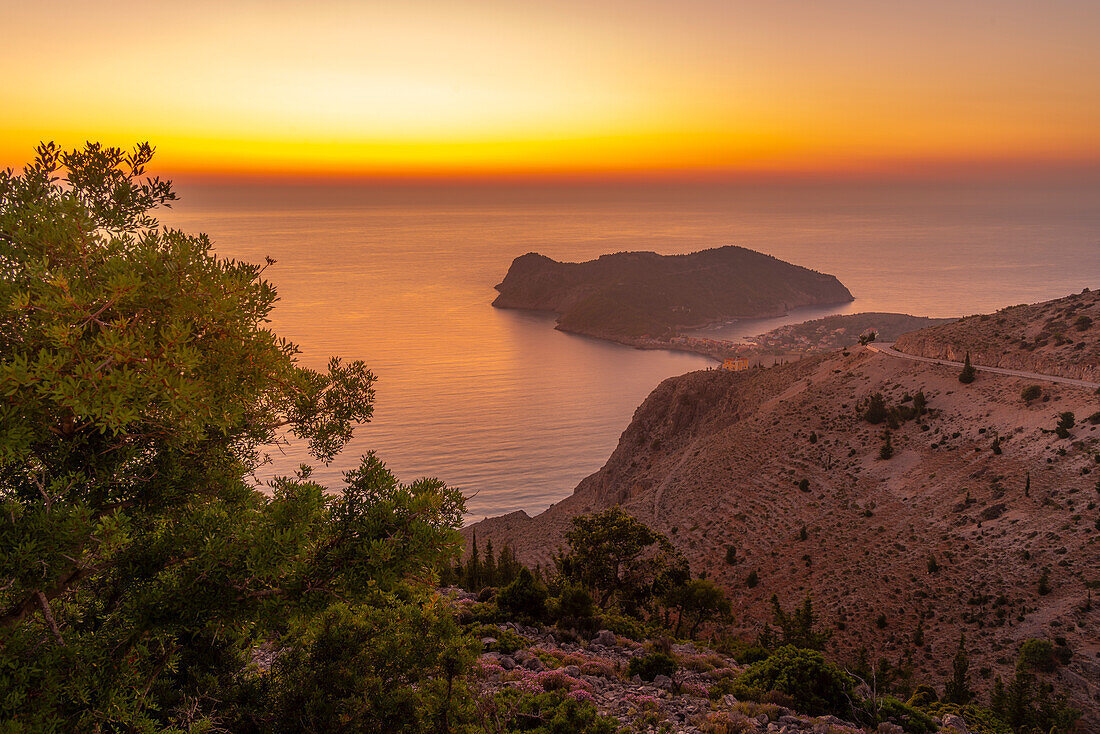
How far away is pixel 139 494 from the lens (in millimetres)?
6926

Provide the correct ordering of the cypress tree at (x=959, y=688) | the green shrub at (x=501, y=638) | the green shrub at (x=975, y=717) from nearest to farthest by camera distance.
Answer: the green shrub at (x=501, y=638) → the green shrub at (x=975, y=717) → the cypress tree at (x=959, y=688)

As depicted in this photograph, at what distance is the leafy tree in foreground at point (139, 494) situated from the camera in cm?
543

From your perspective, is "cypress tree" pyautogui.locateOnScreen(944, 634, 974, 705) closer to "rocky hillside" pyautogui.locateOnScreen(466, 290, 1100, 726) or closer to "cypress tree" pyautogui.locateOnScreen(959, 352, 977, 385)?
"rocky hillside" pyautogui.locateOnScreen(466, 290, 1100, 726)

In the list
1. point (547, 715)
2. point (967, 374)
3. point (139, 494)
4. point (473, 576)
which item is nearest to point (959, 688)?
point (547, 715)

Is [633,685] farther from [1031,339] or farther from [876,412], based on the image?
[1031,339]

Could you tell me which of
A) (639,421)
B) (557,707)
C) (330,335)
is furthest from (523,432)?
(557,707)

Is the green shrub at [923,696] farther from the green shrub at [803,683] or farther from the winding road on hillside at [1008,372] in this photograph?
the winding road on hillside at [1008,372]

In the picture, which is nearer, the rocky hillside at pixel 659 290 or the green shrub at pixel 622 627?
the green shrub at pixel 622 627

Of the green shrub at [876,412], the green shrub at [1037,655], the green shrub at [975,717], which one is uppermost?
the green shrub at [876,412]

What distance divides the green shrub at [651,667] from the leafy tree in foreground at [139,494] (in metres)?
7.36

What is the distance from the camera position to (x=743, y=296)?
175 m

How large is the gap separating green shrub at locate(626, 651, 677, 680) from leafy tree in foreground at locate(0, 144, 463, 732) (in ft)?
24.2

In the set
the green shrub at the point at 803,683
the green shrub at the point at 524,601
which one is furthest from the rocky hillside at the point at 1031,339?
the green shrub at the point at 524,601

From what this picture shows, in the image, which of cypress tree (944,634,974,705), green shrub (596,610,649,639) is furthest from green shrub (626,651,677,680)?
cypress tree (944,634,974,705)
